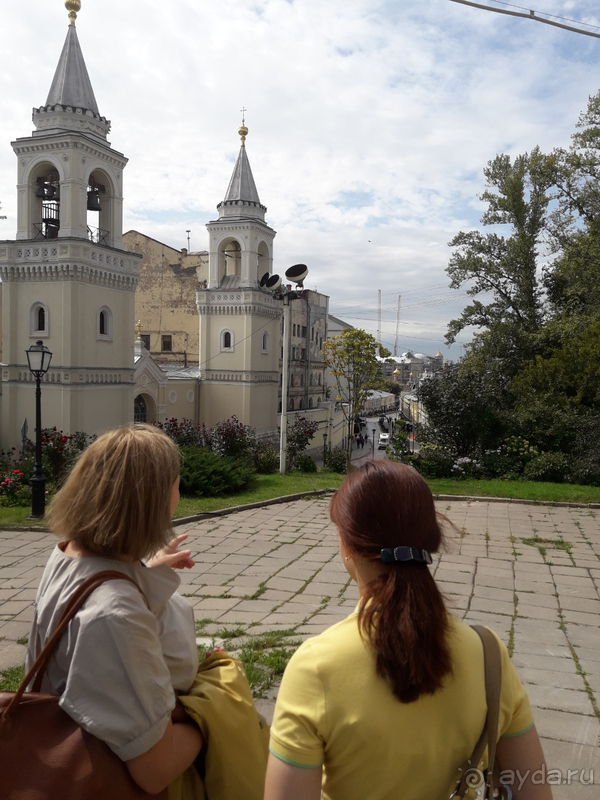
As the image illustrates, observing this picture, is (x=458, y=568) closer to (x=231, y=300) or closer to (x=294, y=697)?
(x=294, y=697)

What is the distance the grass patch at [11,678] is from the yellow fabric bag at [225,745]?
2.72 meters

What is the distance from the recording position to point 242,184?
107ft

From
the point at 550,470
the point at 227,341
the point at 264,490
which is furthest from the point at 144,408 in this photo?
the point at 550,470

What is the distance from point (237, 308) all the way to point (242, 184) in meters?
6.97

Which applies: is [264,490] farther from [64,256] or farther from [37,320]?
[37,320]

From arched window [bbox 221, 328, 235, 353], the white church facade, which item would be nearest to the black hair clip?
the white church facade

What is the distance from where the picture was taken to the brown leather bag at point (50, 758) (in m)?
1.46

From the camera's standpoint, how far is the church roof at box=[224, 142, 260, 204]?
32.3m

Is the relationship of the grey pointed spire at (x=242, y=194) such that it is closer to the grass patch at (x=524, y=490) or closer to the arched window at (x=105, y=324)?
the arched window at (x=105, y=324)

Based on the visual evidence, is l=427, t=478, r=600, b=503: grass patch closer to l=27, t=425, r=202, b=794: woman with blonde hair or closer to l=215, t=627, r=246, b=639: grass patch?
l=215, t=627, r=246, b=639: grass patch

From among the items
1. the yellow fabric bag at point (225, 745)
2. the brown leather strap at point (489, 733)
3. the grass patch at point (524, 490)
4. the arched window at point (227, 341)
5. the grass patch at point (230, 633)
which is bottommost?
the grass patch at point (524, 490)

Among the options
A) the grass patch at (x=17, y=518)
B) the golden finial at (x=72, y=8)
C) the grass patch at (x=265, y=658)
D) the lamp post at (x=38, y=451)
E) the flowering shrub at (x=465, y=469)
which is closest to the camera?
the grass patch at (x=265, y=658)

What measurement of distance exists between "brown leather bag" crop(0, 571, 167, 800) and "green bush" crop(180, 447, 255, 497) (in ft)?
32.8

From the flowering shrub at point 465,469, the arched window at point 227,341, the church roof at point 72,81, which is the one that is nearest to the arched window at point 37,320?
the church roof at point 72,81
